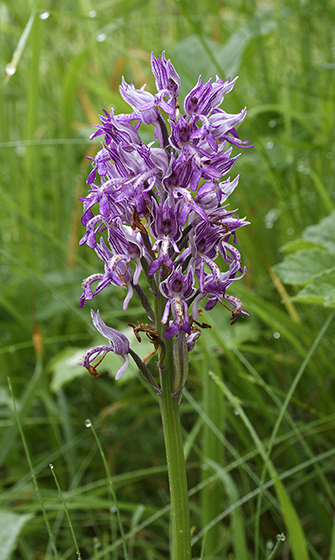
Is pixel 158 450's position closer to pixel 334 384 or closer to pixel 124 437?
pixel 124 437

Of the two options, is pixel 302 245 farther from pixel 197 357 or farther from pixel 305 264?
pixel 197 357

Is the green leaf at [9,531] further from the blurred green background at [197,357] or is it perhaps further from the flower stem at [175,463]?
the flower stem at [175,463]

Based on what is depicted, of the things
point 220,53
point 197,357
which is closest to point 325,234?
point 197,357

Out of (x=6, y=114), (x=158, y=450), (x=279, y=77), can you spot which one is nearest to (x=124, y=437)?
(x=158, y=450)

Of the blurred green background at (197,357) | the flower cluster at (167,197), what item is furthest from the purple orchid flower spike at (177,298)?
the blurred green background at (197,357)

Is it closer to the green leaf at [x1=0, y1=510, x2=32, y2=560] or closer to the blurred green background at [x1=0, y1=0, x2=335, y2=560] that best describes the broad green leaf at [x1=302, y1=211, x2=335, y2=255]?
the blurred green background at [x1=0, y1=0, x2=335, y2=560]

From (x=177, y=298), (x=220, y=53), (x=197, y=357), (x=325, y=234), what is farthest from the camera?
(x=220, y=53)

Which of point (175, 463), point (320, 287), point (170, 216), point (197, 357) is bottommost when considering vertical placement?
point (197, 357)
